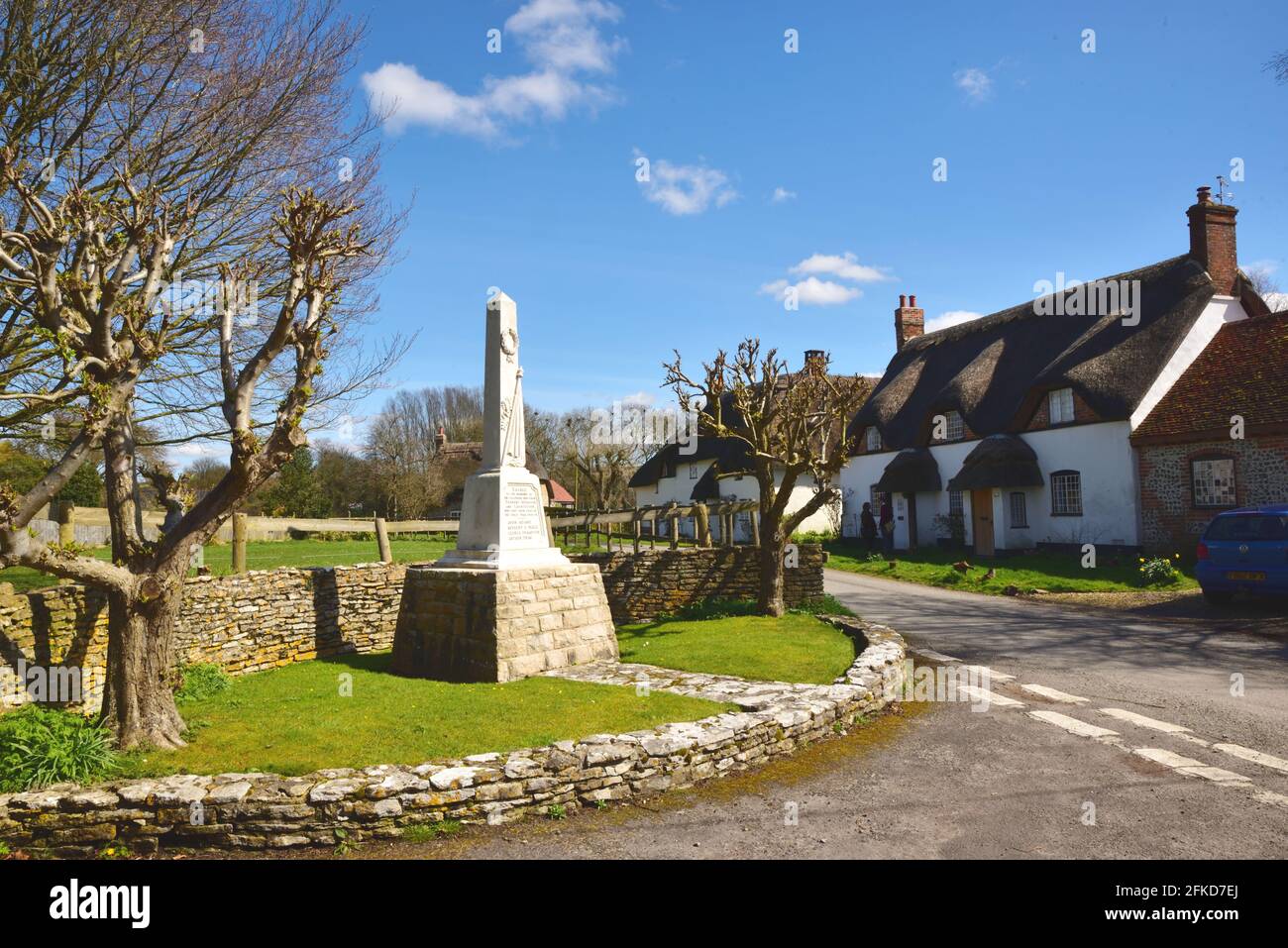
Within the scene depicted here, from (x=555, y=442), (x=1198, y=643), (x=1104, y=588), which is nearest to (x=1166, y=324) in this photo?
(x=1104, y=588)

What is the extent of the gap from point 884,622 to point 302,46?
525 inches

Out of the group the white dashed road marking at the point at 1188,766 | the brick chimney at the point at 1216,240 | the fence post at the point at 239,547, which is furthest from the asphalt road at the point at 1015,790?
the brick chimney at the point at 1216,240

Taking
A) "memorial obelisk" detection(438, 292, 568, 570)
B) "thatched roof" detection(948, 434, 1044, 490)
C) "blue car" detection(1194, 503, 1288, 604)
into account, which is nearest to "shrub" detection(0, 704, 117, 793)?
"memorial obelisk" detection(438, 292, 568, 570)

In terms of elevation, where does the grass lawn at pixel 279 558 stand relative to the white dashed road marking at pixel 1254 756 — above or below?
above

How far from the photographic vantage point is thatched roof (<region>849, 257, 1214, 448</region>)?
22.8m

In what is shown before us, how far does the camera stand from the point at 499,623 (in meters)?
9.50

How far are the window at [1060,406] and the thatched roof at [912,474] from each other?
500 cm

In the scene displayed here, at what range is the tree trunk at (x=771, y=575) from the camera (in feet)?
46.7

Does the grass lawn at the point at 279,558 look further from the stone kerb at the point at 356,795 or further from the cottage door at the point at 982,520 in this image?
the cottage door at the point at 982,520

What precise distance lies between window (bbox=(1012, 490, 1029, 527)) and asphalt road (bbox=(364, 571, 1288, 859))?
16257mm

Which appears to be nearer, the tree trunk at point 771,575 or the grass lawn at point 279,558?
the grass lawn at point 279,558

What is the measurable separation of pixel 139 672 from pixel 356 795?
9.44ft
